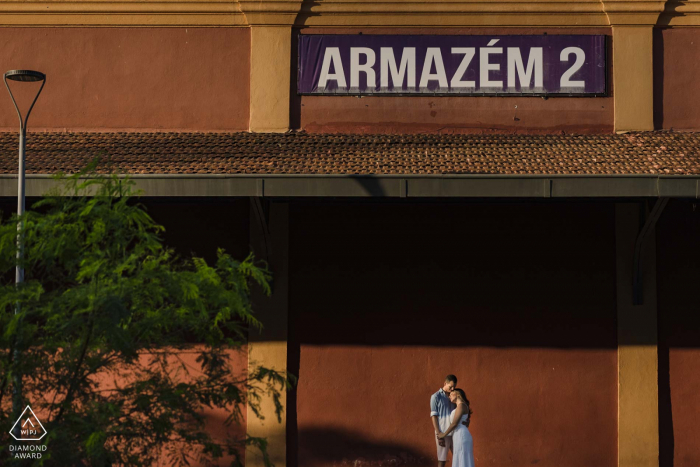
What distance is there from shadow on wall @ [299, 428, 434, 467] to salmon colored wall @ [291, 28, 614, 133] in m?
4.58

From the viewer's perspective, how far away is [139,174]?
32.7ft

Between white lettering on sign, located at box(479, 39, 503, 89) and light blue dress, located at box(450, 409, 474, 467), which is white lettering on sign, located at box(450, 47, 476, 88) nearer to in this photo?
white lettering on sign, located at box(479, 39, 503, 89)

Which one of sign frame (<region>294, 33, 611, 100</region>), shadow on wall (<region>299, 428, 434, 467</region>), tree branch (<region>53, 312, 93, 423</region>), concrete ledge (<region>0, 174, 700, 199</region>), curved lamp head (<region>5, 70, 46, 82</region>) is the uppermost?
sign frame (<region>294, 33, 611, 100</region>)

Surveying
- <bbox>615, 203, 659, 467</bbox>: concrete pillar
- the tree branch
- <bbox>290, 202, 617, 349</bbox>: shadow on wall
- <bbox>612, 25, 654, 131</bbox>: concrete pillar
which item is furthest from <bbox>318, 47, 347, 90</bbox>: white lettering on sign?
the tree branch

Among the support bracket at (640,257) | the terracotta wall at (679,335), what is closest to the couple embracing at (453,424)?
the support bracket at (640,257)

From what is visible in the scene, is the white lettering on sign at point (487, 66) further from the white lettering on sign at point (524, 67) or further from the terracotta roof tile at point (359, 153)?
the terracotta roof tile at point (359, 153)

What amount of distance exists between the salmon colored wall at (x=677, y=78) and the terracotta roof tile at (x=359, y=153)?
0.43m

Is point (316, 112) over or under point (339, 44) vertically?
under

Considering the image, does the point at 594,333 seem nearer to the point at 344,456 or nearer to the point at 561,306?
the point at 561,306

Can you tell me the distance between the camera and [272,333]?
11.7m

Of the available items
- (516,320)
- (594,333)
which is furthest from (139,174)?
(594,333)

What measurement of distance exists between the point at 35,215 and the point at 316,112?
6673 millimetres

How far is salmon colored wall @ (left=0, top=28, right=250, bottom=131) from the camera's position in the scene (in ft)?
41.7

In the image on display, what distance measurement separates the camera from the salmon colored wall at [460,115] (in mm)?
12602
